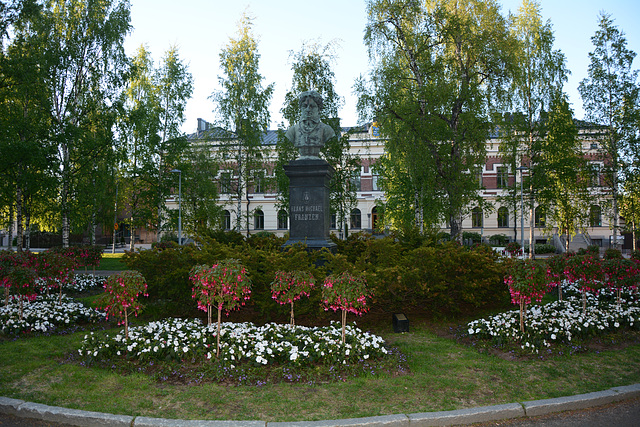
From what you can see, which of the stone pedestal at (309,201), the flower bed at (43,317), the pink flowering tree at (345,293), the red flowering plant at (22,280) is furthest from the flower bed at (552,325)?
the red flowering plant at (22,280)

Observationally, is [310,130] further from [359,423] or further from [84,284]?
[84,284]

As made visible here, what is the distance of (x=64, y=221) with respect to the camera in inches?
796

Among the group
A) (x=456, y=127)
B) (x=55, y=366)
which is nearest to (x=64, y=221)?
(x=55, y=366)

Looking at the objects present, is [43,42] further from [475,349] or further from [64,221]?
[475,349]

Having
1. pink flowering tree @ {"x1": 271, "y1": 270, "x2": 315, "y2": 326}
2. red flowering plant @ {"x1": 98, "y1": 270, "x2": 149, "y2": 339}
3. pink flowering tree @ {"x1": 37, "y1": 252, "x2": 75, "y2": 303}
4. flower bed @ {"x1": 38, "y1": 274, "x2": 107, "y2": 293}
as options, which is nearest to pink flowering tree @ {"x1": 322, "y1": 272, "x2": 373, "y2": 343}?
pink flowering tree @ {"x1": 271, "y1": 270, "x2": 315, "y2": 326}

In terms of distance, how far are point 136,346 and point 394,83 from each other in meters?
18.4

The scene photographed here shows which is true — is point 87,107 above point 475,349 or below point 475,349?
above

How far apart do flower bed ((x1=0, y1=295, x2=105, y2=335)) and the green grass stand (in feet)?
5.60

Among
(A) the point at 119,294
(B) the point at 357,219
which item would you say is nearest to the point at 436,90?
(A) the point at 119,294

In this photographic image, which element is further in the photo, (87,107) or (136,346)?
(87,107)

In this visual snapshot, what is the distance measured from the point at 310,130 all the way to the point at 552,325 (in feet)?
24.9

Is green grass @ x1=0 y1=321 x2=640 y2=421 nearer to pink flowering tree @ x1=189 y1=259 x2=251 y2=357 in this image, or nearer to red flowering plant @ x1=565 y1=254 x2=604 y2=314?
pink flowering tree @ x1=189 y1=259 x2=251 y2=357

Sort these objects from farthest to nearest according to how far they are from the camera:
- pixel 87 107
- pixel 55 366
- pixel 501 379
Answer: pixel 87 107 → pixel 55 366 → pixel 501 379

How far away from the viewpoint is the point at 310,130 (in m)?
12.2
